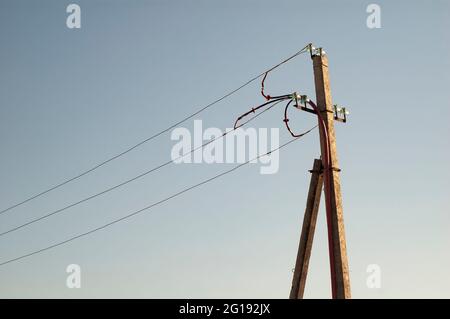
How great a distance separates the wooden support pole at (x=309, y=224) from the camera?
44.1ft

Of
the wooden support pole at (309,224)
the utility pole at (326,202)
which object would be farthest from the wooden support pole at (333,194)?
the wooden support pole at (309,224)

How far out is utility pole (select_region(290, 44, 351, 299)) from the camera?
12492mm

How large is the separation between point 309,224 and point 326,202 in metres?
0.96

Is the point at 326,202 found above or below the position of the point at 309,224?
above

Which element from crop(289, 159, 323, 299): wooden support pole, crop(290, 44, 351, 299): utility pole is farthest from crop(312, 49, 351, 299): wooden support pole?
crop(289, 159, 323, 299): wooden support pole

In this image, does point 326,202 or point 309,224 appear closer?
point 326,202

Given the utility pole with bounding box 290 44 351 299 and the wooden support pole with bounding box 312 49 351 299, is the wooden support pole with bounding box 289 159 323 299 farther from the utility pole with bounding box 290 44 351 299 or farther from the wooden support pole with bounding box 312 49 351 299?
the wooden support pole with bounding box 312 49 351 299

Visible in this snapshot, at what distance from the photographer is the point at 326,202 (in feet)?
43.2

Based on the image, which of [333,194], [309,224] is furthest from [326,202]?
[309,224]

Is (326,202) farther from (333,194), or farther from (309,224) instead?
(309,224)
